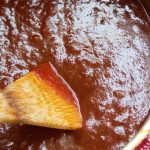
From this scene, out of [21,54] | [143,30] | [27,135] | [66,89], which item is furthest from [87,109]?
[143,30]

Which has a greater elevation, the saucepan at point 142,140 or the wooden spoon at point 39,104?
the wooden spoon at point 39,104

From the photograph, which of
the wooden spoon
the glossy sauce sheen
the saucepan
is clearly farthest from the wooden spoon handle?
the saucepan

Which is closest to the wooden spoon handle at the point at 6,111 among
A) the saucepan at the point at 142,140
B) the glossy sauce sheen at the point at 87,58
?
the glossy sauce sheen at the point at 87,58

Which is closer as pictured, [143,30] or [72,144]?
[72,144]

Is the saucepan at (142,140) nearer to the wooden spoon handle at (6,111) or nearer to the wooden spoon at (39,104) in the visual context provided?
the wooden spoon at (39,104)

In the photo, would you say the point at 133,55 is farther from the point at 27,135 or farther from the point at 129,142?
the point at 27,135
